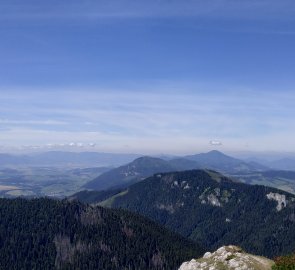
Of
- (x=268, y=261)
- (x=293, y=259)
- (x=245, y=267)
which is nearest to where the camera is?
(x=293, y=259)

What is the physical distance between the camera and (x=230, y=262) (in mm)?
142250

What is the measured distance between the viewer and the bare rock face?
13911 centimetres

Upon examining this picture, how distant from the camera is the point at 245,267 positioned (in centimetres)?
13675

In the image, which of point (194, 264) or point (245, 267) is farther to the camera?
point (194, 264)

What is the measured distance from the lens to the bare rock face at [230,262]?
139 m

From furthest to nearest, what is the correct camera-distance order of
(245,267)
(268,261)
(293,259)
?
1. (268,261)
2. (245,267)
3. (293,259)

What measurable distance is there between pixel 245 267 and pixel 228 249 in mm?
18977

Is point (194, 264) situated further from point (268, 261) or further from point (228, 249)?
point (268, 261)

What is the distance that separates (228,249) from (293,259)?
34.6m

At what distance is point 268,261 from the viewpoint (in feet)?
482

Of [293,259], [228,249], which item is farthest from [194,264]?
[293,259]

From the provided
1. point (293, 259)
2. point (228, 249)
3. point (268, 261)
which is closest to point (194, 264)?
point (228, 249)

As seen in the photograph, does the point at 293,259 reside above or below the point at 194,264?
above

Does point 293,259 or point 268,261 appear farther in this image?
point 268,261
